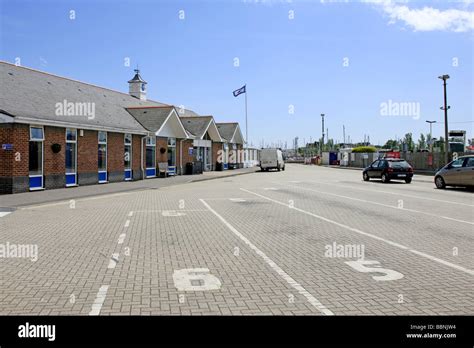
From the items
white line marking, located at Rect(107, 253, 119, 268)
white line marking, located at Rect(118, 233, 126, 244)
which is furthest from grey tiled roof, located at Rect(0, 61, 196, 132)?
white line marking, located at Rect(107, 253, 119, 268)

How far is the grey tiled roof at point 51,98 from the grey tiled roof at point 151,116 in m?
0.67

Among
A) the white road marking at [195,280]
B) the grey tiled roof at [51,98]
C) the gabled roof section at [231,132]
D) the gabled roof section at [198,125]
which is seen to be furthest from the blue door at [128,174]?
the gabled roof section at [231,132]

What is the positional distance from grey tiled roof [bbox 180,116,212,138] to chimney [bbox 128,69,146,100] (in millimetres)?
5095

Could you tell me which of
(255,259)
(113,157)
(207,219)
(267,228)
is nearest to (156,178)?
(113,157)

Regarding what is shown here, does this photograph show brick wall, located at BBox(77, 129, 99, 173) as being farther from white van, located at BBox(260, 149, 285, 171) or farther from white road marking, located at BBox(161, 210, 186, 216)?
white van, located at BBox(260, 149, 285, 171)

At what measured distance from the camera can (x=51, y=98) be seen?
2394 cm

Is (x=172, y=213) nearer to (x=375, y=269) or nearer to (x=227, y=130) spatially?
(x=375, y=269)

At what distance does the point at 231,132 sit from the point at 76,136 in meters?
35.3

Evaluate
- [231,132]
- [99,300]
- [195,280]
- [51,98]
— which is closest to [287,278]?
[195,280]

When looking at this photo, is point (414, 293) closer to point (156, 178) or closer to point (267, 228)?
point (267, 228)

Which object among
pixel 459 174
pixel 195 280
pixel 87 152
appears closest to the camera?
pixel 195 280

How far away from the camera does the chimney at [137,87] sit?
1726 inches

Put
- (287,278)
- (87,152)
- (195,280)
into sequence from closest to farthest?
1. (195,280)
2. (287,278)
3. (87,152)
